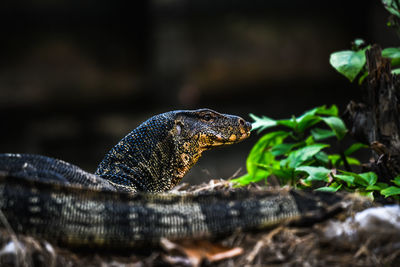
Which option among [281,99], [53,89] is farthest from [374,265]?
[53,89]

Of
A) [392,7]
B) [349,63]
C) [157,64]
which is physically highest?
[157,64]

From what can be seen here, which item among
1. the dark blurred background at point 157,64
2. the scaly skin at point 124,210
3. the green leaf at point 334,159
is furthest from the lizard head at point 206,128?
the dark blurred background at point 157,64

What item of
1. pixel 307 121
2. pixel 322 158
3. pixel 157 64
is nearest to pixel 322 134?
pixel 307 121

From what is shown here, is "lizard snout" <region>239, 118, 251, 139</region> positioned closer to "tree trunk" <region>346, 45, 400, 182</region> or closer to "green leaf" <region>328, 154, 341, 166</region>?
"tree trunk" <region>346, 45, 400, 182</region>

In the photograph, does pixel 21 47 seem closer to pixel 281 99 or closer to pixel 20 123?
pixel 20 123

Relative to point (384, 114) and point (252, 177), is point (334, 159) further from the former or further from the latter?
point (384, 114)

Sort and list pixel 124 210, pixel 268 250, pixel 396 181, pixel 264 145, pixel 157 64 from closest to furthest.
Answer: pixel 268 250 < pixel 124 210 < pixel 396 181 < pixel 264 145 < pixel 157 64
